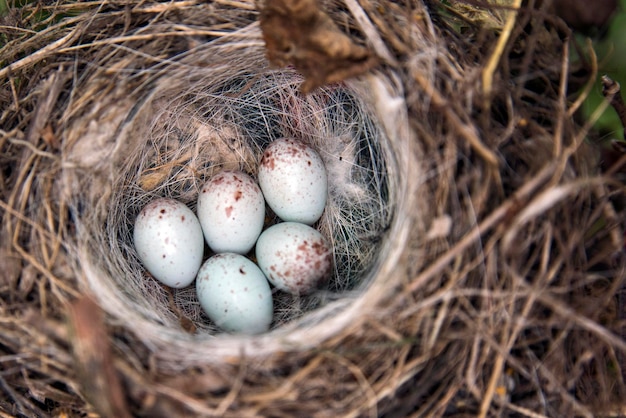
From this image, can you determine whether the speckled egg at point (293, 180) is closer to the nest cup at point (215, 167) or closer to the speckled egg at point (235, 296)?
the nest cup at point (215, 167)

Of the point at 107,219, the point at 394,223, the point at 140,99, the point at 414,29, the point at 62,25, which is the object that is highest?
the point at 414,29

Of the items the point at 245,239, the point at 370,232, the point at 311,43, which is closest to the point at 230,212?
the point at 245,239

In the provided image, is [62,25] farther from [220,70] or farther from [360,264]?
[360,264]

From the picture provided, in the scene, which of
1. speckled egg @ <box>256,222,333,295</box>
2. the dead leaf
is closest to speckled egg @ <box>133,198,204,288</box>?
speckled egg @ <box>256,222,333,295</box>

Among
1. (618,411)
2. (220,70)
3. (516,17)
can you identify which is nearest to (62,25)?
(220,70)

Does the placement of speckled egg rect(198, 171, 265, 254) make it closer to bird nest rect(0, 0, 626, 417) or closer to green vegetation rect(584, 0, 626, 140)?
bird nest rect(0, 0, 626, 417)

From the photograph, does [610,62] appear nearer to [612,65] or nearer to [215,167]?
[612,65]
